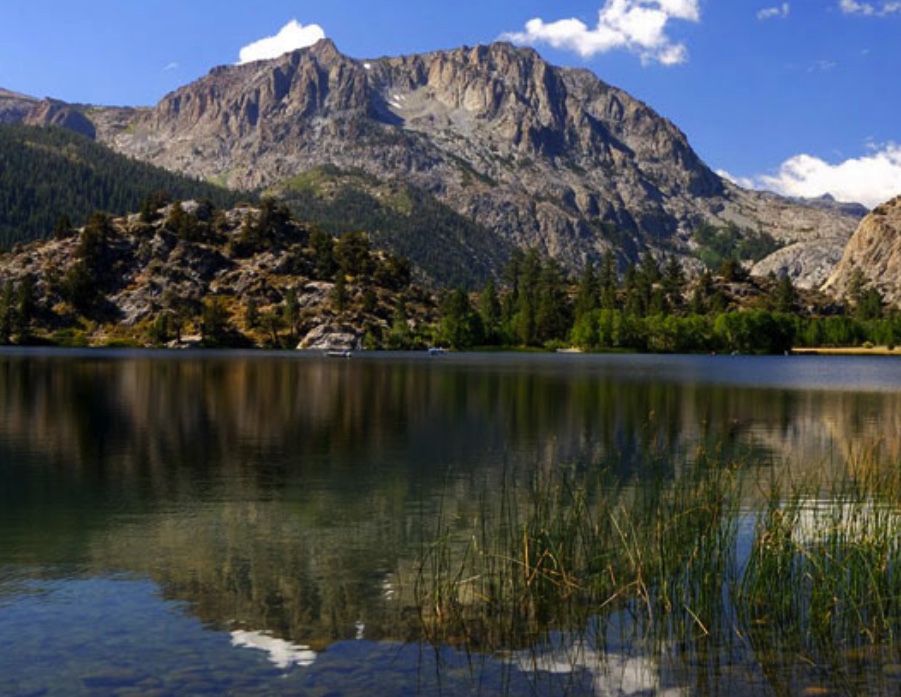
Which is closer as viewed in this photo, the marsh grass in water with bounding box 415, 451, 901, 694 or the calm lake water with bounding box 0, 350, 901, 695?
the calm lake water with bounding box 0, 350, 901, 695

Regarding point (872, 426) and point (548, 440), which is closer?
point (548, 440)

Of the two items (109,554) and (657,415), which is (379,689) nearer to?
(109,554)

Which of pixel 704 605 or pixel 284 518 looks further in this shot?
pixel 284 518

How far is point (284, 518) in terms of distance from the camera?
3222 centimetres

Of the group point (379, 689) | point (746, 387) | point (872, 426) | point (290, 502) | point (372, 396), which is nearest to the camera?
point (379, 689)

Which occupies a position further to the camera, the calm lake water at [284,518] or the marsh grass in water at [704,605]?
the marsh grass in water at [704,605]

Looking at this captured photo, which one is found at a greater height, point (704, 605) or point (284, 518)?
point (704, 605)

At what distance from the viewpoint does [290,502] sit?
35344 mm

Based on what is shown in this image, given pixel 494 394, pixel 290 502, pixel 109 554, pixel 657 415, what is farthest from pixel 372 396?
pixel 109 554

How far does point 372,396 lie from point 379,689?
76.1 m

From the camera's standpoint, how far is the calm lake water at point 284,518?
56.4ft

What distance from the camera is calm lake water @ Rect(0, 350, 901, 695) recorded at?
56.4 ft

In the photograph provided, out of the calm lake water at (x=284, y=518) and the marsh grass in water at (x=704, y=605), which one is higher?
the marsh grass in water at (x=704, y=605)

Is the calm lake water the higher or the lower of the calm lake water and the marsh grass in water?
the lower
